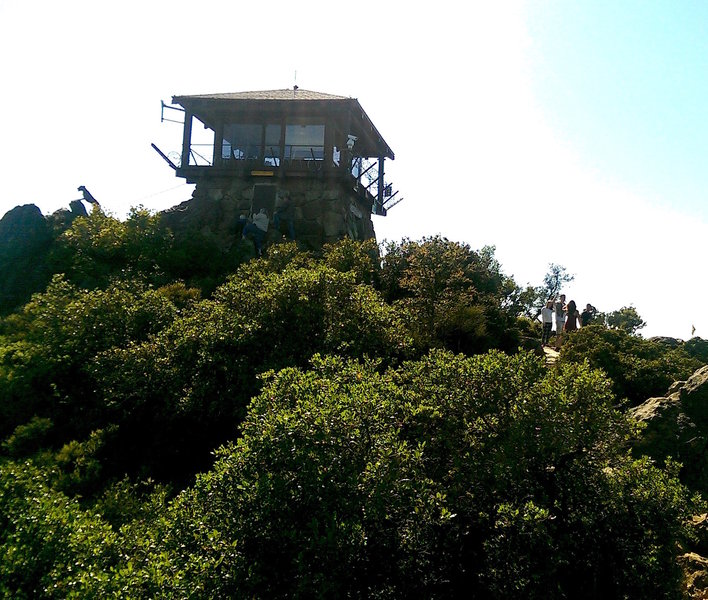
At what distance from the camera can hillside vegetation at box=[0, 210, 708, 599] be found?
8.50 m

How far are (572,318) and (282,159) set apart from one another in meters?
16.2

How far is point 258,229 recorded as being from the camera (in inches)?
1113

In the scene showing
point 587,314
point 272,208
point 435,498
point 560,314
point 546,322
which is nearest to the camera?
point 435,498

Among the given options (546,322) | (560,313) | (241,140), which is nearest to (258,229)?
(241,140)

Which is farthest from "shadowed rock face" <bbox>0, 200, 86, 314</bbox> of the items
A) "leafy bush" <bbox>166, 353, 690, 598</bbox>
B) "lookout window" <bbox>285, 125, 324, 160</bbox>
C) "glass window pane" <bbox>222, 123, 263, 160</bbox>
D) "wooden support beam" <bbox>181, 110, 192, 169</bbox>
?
"leafy bush" <bbox>166, 353, 690, 598</bbox>

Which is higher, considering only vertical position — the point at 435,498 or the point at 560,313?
the point at 560,313

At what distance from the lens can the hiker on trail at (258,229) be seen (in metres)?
28.0

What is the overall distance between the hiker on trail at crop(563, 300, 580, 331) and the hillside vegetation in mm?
7556

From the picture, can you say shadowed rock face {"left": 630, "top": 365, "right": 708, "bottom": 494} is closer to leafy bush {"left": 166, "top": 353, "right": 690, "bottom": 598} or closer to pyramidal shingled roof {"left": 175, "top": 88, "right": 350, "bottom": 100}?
leafy bush {"left": 166, "top": 353, "right": 690, "bottom": 598}

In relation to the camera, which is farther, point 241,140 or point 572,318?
point 241,140

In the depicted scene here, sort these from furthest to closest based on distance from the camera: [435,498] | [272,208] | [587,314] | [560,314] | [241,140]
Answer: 1. [241,140]
2. [272,208]
3. [587,314]
4. [560,314]
5. [435,498]

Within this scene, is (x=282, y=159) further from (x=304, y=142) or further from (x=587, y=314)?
(x=587, y=314)

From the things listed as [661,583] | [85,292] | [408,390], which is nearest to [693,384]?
[661,583]

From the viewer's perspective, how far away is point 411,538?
8.37 metres
